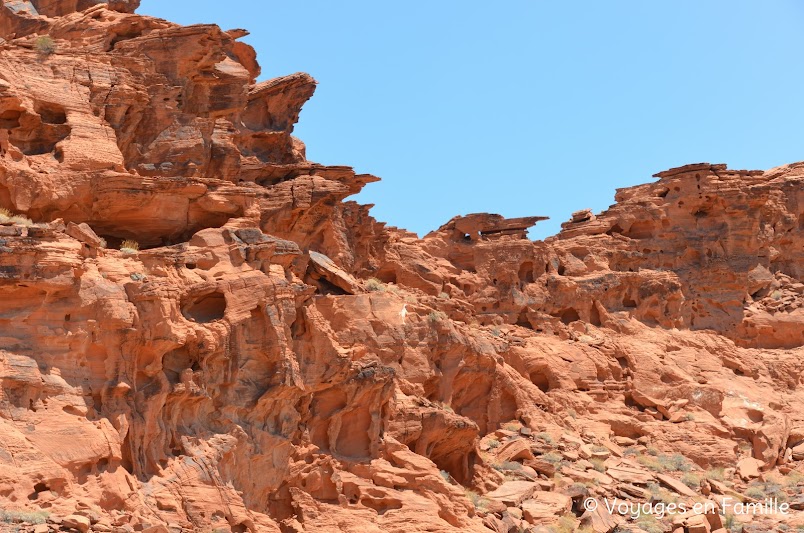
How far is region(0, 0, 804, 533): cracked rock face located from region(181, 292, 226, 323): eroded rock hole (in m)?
0.06

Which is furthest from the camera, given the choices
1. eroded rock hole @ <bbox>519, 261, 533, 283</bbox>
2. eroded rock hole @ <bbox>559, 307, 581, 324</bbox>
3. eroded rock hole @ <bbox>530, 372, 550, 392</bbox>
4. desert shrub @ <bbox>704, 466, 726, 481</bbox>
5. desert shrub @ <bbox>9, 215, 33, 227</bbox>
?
eroded rock hole @ <bbox>519, 261, 533, 283</bbox>

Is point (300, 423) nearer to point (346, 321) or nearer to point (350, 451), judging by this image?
point (350, 451)

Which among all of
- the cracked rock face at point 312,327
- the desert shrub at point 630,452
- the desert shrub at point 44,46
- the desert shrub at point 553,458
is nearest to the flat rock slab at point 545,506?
the cracked rock face at point 312,327

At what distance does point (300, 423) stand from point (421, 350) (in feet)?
20.6

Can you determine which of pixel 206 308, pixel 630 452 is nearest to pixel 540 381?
pixel 630 452

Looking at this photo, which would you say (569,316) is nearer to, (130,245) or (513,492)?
(513,492)

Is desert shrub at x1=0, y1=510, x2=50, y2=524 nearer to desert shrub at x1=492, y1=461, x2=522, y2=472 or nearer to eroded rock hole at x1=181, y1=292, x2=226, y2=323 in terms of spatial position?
eroded rock hole at x1=181, y1=292, x2=226, y2=323

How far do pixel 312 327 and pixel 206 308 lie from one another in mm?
3368

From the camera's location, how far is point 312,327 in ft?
95.2

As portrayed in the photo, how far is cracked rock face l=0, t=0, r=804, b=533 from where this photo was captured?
23234 millimetres

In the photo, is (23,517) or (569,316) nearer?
(23,517)

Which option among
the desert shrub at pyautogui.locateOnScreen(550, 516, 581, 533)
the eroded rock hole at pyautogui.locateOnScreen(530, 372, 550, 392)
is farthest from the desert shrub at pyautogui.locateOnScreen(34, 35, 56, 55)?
the eroded rock hole at pyautogui.locateOnScreen(530, 372, 550, 392)

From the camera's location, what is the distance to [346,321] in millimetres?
32469

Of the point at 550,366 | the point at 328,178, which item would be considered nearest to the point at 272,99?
the point at 328,178
